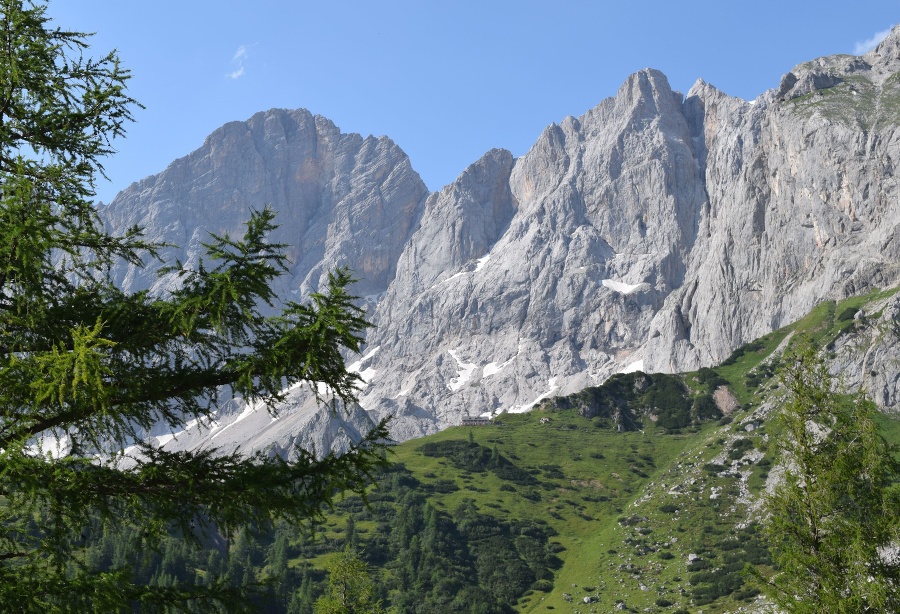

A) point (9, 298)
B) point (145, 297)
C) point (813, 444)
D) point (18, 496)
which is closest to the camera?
point (18, 496)

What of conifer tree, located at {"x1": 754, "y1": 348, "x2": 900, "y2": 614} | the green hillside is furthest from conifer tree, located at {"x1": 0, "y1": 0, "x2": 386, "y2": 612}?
the green hillside

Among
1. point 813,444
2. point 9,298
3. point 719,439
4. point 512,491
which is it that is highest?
point 9,298

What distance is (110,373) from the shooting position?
391 inches

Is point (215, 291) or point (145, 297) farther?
point (145, 297)

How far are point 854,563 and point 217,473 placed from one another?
1634cm

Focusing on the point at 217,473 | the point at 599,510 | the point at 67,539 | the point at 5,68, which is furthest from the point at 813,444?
the point at 599,510

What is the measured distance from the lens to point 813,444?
2097 cm

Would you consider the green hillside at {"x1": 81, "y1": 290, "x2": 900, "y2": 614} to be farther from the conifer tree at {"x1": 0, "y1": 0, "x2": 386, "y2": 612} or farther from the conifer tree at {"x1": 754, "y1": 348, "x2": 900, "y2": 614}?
the conifer tree at {"x1": 0, "y1": 0, "x2": 386, "y2": 612}

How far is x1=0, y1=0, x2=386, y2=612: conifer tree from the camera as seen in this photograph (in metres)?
9.48

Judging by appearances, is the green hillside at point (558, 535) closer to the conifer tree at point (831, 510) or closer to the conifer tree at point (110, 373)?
the conifer tree at point (831, 510)

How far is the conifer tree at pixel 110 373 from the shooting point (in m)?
9.48

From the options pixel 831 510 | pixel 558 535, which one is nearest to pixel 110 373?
pixel 831 510

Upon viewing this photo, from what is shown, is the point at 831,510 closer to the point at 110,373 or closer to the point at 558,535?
the point at 110,373

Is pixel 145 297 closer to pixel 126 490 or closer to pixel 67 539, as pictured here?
pixel 126 490
